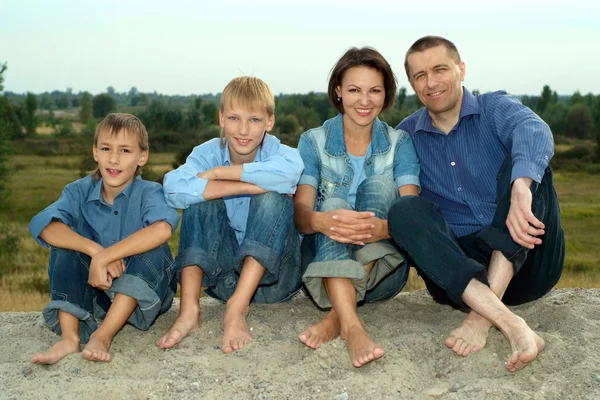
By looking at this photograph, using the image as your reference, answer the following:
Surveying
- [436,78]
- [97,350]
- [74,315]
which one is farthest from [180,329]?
[436,78]

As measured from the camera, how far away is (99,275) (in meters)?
3.67

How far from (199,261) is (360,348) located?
109 centimetres

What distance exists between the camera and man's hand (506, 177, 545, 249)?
3.46 metres

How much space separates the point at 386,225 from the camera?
3.78m

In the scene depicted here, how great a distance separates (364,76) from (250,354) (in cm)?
182

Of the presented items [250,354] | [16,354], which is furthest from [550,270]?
[16,354]

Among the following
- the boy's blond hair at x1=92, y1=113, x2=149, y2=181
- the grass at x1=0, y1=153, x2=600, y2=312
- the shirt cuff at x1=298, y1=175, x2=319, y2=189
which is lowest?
the grass at x1=0, y1=153, x2=600, y2=312

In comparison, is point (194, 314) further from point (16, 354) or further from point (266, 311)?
point (16, 354)

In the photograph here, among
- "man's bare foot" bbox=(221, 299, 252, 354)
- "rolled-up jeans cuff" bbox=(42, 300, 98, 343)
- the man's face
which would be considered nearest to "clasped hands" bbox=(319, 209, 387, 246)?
"man's bare foot" bbox=(221, 299, 252, 354)

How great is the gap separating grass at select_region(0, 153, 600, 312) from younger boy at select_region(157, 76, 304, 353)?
9.09ft

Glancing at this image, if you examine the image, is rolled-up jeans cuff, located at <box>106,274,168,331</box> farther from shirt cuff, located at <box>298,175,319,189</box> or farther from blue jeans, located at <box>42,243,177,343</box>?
shirt cuff, located at <box>298,175,319,189</box>

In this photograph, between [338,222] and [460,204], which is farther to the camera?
[460,204]

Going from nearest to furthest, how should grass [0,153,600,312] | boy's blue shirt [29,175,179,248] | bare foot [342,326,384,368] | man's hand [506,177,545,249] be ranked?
bare foot [342,326,384,368] < man's hand [506,177,545,249] < boy's blue shirt [29,175,179,248] < grass [0,153,600,312]

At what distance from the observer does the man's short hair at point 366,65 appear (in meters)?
4.09
